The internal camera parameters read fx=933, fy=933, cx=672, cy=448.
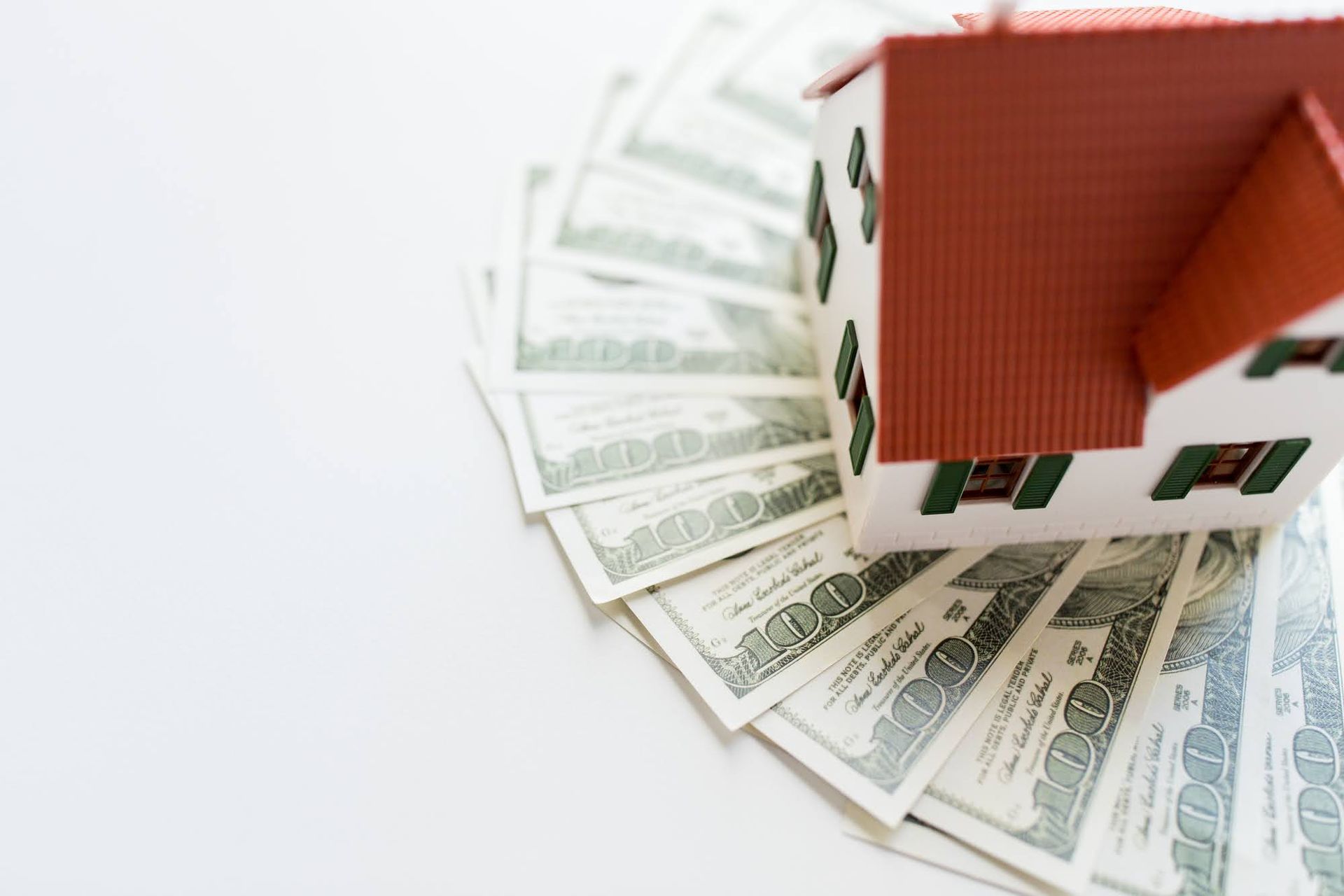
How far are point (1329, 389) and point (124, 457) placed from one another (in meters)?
3.81

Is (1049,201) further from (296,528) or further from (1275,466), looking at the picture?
(296,528)

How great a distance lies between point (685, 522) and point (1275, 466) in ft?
5.94

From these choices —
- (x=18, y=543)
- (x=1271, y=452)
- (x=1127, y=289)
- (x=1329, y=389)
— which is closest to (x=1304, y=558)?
(x=1271, y=452)

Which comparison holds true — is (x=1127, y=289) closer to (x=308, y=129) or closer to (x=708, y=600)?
(x=708, y=600)

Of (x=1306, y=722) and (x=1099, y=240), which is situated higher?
(x=1099, y=240)

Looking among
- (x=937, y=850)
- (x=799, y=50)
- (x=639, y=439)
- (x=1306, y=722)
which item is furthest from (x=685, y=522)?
(x=799, y=50)

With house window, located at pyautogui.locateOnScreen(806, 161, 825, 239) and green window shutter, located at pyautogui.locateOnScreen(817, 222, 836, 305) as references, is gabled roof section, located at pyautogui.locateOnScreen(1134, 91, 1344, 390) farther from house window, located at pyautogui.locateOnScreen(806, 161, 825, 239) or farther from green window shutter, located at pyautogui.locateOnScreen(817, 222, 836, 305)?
house window, located at pyautogui.locateOnScreen(806, 161, 825, 239)

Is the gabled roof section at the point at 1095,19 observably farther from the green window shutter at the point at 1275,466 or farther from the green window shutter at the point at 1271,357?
the green window shutter at the point at 1275,466

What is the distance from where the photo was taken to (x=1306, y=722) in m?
2.76

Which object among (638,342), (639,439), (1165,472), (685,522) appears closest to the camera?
(1165,472)

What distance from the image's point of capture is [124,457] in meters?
3.32

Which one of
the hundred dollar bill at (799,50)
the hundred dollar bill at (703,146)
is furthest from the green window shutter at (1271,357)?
the hundred dollar bill at (799,50)

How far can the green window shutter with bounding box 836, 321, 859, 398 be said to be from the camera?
9.43ft

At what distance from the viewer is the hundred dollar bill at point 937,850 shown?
256cm
